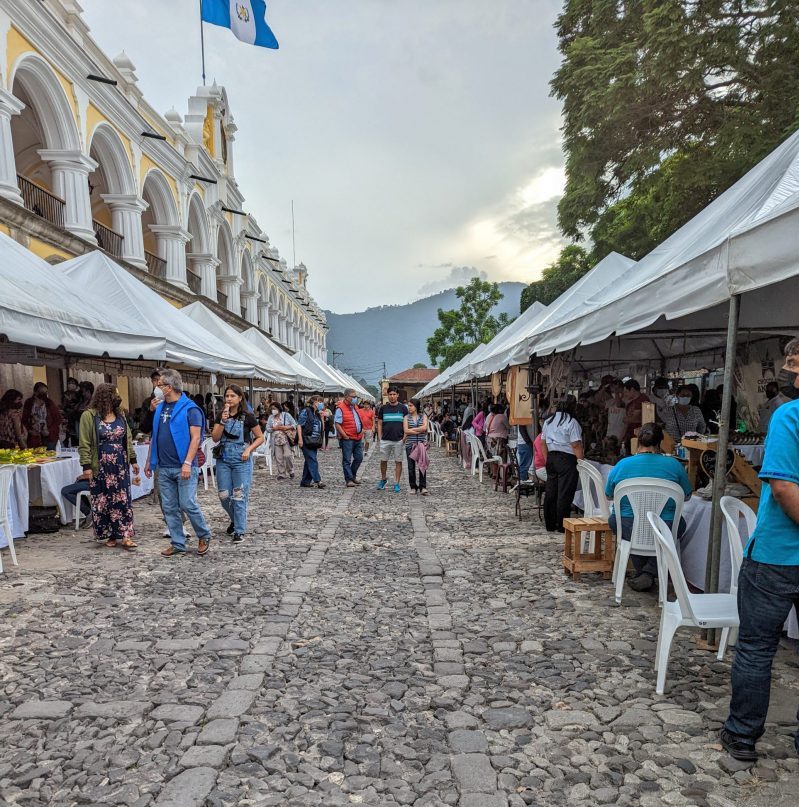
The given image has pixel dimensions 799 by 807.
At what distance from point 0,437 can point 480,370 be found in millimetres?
7873

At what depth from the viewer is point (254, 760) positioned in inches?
104

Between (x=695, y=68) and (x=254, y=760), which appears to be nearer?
(x=254, y=760)

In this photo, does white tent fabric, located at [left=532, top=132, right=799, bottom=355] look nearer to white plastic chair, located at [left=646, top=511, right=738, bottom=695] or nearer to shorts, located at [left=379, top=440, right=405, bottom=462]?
white plastic chair, located at [left=646, top=511, right=738, bottom=695]

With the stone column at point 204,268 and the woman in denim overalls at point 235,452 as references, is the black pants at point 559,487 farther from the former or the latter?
the stone column at point 204,268

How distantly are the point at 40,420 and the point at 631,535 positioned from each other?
8.89m

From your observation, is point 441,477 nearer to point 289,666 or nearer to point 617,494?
point 617,494

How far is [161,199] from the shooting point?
61.2 ft

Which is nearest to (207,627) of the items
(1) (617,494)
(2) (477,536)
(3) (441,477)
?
(1) (617,494)

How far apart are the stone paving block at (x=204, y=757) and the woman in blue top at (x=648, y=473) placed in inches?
→ 129

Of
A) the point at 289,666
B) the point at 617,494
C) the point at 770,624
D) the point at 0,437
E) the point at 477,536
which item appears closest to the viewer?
the point at 770,624

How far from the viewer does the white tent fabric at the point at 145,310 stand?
8.54m

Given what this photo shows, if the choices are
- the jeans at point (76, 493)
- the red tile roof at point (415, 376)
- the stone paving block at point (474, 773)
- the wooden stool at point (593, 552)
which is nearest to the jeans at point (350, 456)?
the jeans at point (76, 493)

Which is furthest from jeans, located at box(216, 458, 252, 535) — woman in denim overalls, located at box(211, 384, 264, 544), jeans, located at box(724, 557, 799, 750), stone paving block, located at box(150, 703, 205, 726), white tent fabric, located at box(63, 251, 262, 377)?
jeans, located at box(724, 557, 799, 750)

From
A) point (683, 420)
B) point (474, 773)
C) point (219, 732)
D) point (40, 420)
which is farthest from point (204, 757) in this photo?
point (40, 420)
